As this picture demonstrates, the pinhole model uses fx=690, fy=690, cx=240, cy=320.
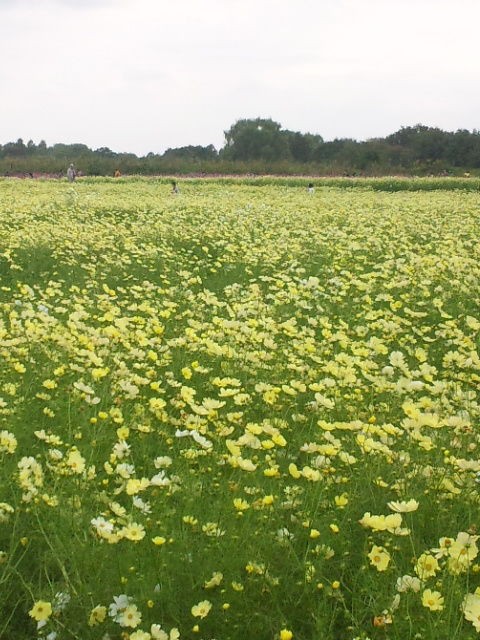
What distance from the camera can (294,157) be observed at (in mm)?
65500

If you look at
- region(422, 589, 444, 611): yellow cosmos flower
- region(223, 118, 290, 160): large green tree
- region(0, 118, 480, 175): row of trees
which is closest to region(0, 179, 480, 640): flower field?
region(422, 589, 444, 611): yellow cosmos flower

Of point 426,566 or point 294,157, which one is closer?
point 426,566

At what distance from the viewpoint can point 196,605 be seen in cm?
200

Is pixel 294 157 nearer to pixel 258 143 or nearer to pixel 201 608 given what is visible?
pixel 258 143

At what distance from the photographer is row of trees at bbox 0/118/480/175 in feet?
135

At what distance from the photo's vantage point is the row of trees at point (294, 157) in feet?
135

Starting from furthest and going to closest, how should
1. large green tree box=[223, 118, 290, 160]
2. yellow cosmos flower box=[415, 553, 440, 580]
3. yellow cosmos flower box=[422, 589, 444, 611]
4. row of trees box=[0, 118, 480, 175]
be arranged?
large green tree box=[223, 118, 290, 160]
row of trees box=[0, 118, 480, 175]
yellow cosmos flower box=[415, 553, 440, 580]
yellow cosmos flower box=[422, 589, 444, 611]

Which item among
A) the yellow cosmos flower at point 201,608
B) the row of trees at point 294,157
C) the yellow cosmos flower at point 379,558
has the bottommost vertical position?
the yellow cosmos flower at point 201,608

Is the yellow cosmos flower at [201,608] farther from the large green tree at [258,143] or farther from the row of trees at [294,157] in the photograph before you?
the large green tree at [258,143]

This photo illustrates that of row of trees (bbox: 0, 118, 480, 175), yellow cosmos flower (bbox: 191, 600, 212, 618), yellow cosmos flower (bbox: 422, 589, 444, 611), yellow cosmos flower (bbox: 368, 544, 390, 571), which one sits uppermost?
row of trees (bbox: 0, 118, 480, 175)

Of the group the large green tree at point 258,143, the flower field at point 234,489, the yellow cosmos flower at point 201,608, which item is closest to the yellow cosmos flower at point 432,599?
the flower field at point 234,489

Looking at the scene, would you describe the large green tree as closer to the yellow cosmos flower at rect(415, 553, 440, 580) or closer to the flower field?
the flower field

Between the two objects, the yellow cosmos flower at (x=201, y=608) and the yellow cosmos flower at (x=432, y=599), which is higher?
the yellow cosmos flower at (x=432, y=599)

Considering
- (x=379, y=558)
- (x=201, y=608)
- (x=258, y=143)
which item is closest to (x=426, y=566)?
(x=379, y=558)
